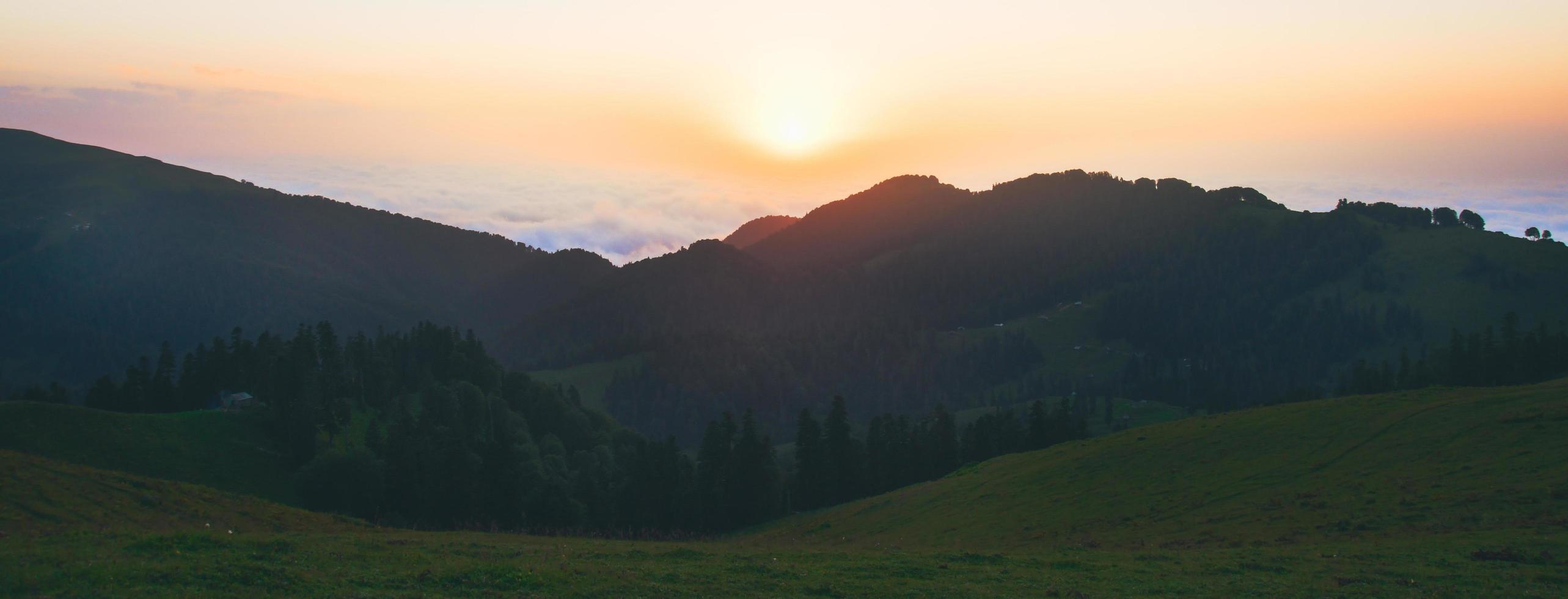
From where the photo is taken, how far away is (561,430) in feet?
429

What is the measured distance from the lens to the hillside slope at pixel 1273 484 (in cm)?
4116

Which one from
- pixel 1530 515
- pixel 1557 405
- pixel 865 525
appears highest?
pixel 1557 405

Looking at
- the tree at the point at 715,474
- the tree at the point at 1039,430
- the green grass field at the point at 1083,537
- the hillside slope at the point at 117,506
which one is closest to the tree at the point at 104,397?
the tree at the point at 715,474

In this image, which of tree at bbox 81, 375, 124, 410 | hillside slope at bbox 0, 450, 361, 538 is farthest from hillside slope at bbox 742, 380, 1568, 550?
tree at bbox 81, 375, 124, 410

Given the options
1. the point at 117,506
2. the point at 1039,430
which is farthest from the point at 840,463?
the point at 117,506

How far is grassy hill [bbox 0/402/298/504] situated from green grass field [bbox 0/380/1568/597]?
41184 mm

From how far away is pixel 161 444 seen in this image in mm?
81562

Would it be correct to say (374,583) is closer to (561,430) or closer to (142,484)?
(142,484)

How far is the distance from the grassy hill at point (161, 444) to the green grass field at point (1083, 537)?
41184 mm

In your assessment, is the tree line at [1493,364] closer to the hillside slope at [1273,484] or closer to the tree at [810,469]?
the hillside slope at [1273,484]

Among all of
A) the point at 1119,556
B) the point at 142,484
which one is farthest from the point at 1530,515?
the point at 142,484

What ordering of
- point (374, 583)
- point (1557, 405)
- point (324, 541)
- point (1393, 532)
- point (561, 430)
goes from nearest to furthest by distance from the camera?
point (374, 583) < point (324, 541) < point (1393, 532) < point (1557, 405) < point (561, 430)

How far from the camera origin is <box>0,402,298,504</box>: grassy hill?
7539cm

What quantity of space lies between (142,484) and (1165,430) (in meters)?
62.7
